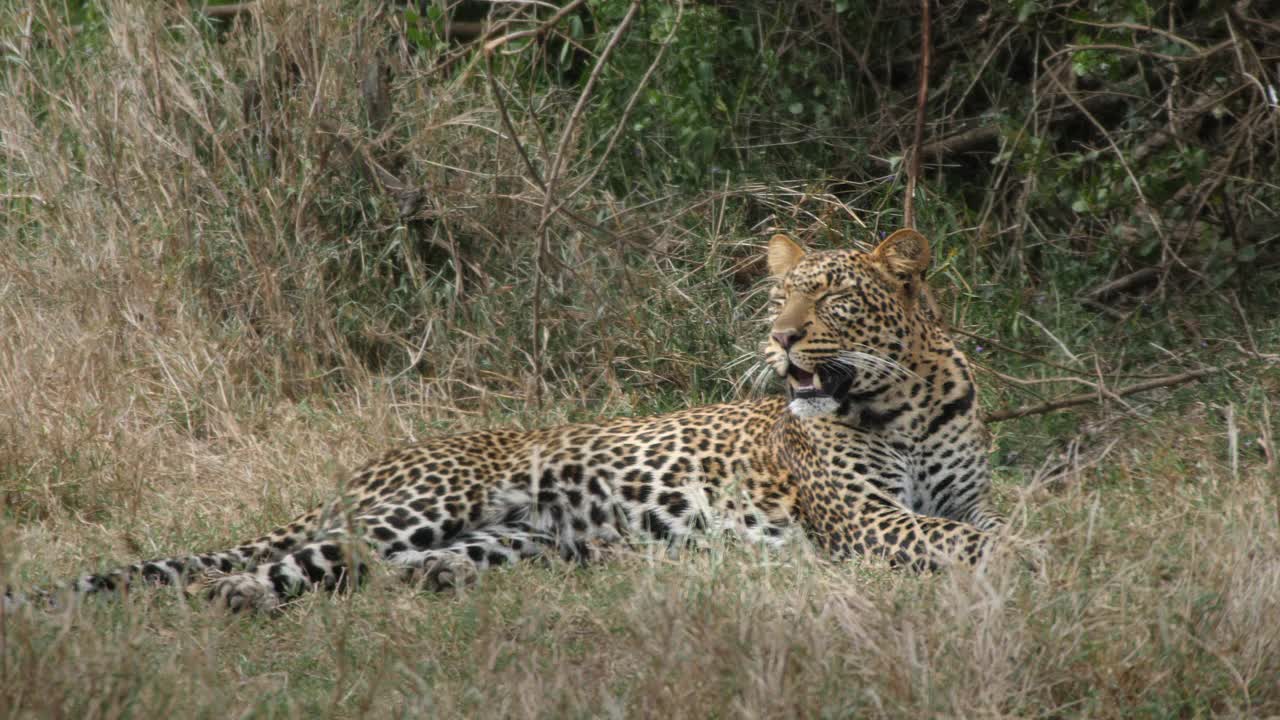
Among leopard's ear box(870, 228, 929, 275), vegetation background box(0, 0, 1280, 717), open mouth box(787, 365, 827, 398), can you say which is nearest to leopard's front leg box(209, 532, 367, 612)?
vegetation background box(0, 0, 1280, 717)

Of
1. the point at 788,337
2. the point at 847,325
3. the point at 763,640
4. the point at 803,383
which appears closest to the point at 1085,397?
the point at 847,325

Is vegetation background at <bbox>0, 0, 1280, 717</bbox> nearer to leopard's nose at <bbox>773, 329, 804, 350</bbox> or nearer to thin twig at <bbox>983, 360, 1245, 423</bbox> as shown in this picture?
thin twig at <bbox>983, 360, 1245, 423</bbox>

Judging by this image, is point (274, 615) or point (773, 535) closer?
point (274, 615)

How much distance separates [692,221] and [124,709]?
5379mm

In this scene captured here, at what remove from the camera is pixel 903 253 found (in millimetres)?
5781

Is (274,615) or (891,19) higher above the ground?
(891,19)

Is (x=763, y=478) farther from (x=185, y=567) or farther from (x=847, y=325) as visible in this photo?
(x=185, y=567)

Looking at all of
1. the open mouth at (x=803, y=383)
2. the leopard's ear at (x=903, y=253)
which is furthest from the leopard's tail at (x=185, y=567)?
the leopard's ear at (x=903, y=253)

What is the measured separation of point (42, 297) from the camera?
8461 millimetres

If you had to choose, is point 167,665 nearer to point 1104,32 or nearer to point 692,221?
point 692,221

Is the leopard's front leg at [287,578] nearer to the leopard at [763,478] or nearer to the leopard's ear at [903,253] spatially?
the leopard at [763,478]

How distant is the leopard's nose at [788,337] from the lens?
5469 millimetres

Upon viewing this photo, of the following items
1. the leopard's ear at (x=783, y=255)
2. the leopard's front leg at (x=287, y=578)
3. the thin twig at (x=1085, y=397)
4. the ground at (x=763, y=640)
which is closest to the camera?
the ground at (x=763, y=640)

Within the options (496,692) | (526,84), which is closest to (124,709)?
(496,692)
